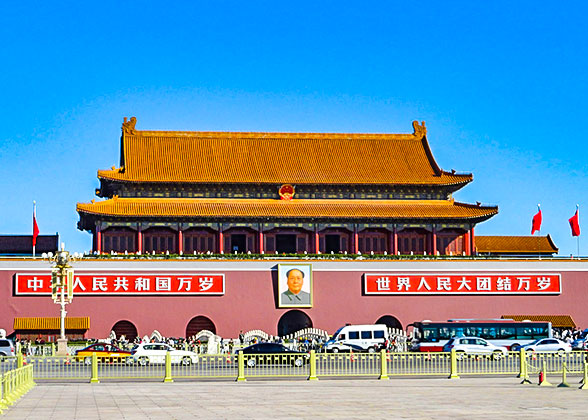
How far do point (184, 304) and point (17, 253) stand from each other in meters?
16.3

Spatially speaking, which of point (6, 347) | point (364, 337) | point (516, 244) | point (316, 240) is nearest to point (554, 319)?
point (516, 244)

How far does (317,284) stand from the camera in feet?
186

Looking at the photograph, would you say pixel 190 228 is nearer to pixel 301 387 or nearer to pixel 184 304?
pixel 184 304

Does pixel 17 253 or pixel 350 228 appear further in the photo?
pixel 17 253

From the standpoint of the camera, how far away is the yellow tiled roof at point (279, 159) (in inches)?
2418

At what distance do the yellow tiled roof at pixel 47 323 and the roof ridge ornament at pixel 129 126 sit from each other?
609 inches

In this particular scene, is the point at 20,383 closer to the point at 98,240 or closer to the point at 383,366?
the point at 383,366

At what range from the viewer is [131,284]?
54.7 meters

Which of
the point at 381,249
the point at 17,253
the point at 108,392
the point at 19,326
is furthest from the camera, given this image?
the point at 17,253

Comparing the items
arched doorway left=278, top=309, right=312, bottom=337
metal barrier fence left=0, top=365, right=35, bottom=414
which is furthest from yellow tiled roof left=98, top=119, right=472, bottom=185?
metal barrier fence left=0, top=365, right=35, bottom=414

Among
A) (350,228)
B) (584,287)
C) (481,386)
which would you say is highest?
(350,228)

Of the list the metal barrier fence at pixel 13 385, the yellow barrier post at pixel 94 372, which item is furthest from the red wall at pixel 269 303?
the metal barrier fence at pixel 13 385

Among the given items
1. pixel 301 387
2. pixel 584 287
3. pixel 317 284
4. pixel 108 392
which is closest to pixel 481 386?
pixel 301 387

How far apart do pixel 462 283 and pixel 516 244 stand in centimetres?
1274
